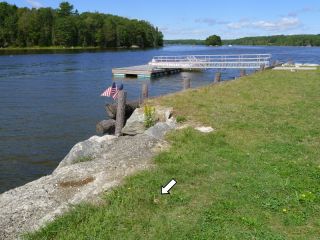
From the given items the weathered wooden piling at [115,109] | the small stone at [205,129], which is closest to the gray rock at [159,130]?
the small stone at [205,129]

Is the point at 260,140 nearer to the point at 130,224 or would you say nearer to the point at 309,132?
the point at 309,132

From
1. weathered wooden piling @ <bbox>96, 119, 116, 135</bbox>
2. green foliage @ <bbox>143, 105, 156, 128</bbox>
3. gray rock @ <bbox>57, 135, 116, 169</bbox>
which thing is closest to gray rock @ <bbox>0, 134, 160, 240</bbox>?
gray rock @ <bbox>57, 135, 116, 169</bbox>

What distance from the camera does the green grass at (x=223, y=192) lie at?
19.5 ft

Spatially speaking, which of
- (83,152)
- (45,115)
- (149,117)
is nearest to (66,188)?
(83,152)

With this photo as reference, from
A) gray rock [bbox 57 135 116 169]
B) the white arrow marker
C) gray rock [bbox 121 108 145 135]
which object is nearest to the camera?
the white arrow marker

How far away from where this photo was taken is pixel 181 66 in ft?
156

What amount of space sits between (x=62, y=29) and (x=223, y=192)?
5109 inches

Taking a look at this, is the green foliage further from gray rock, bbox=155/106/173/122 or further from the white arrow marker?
the white arrow marker

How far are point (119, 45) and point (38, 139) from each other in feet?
478

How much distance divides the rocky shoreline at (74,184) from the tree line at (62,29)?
11667 centimetres

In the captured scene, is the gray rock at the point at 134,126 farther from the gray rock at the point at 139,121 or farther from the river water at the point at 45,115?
the river water at the point at 45,115

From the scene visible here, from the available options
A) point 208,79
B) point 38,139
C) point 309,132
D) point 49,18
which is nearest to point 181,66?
point 208,79

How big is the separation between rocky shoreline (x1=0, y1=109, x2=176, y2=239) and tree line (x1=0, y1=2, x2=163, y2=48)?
117 meters

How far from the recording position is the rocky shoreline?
652 cm
